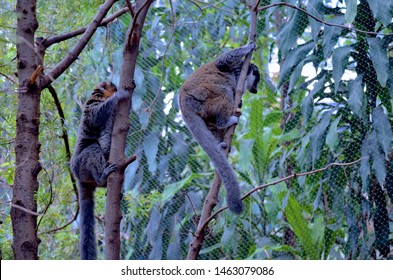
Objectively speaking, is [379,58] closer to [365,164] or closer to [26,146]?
[365,164]

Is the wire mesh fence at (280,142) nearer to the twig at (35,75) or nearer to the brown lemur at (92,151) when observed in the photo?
the brown lemur at (92,151)

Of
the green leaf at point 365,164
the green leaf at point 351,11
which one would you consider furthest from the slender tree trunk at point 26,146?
the green leaf at point 365,164

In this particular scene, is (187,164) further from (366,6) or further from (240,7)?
(366,6)

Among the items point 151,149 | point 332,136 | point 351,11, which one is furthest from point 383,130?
point 151,149

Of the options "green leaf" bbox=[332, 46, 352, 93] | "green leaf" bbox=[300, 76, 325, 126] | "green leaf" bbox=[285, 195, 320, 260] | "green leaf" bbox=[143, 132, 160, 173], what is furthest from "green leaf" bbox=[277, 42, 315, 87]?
"green leaf" bbox=[143, 132, 160, 173]

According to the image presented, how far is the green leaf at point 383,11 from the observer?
4.27 metres

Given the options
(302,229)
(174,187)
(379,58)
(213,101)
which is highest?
(379,58)

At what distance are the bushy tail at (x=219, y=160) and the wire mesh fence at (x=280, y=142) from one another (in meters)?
0.72

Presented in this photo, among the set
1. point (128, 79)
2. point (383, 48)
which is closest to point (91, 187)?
point (128, 79)

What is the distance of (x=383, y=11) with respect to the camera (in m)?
4.29

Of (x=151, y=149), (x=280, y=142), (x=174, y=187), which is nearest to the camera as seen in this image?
(x=174, y=187)

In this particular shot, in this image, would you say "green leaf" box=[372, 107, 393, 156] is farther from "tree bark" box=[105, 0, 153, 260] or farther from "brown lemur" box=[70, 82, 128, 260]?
"tree bark" box=[105, 0, 153, 260]

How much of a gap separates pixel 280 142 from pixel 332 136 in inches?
36.6
